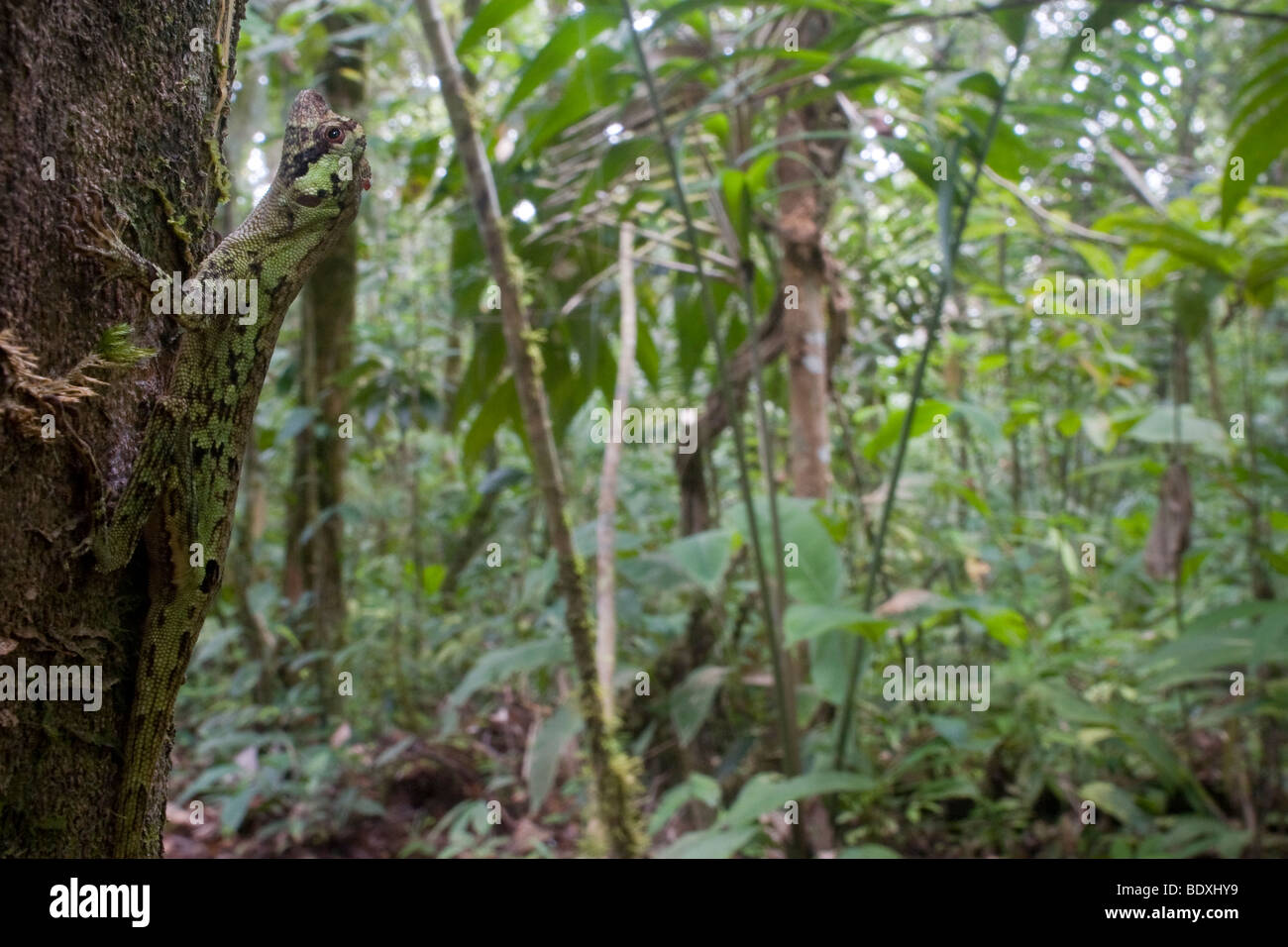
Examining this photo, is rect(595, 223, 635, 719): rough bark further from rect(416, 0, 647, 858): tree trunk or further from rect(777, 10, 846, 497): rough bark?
rect(777, 10, 846, 497): rough bark

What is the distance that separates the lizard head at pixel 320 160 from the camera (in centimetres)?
117

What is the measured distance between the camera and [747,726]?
10.1 ft

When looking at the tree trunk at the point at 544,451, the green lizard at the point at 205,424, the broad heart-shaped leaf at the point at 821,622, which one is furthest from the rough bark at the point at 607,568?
the green lizard at the point at 205,424

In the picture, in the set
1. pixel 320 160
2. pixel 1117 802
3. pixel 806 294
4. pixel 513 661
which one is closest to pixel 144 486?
pixel 320 160

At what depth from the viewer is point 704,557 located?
230 centimetres

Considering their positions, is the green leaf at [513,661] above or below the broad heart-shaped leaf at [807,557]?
below

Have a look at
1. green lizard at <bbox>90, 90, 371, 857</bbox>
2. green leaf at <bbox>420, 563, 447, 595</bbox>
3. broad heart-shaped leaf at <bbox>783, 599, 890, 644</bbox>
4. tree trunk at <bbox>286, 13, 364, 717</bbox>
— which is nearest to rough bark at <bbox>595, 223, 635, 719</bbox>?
broad heart-shaped leaf at <bbox>783, 599, 890, 644</bbox>

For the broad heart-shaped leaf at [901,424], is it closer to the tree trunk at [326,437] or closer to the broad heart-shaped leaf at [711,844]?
the broad heart-shaped leaf at [711,844]

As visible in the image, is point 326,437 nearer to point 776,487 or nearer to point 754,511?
point 776,487

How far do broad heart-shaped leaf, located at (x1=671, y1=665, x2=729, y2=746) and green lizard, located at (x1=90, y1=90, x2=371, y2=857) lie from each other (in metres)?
1.55

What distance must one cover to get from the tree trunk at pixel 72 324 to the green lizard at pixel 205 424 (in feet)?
0.08

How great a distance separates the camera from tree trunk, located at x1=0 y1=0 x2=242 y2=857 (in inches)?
31.5
